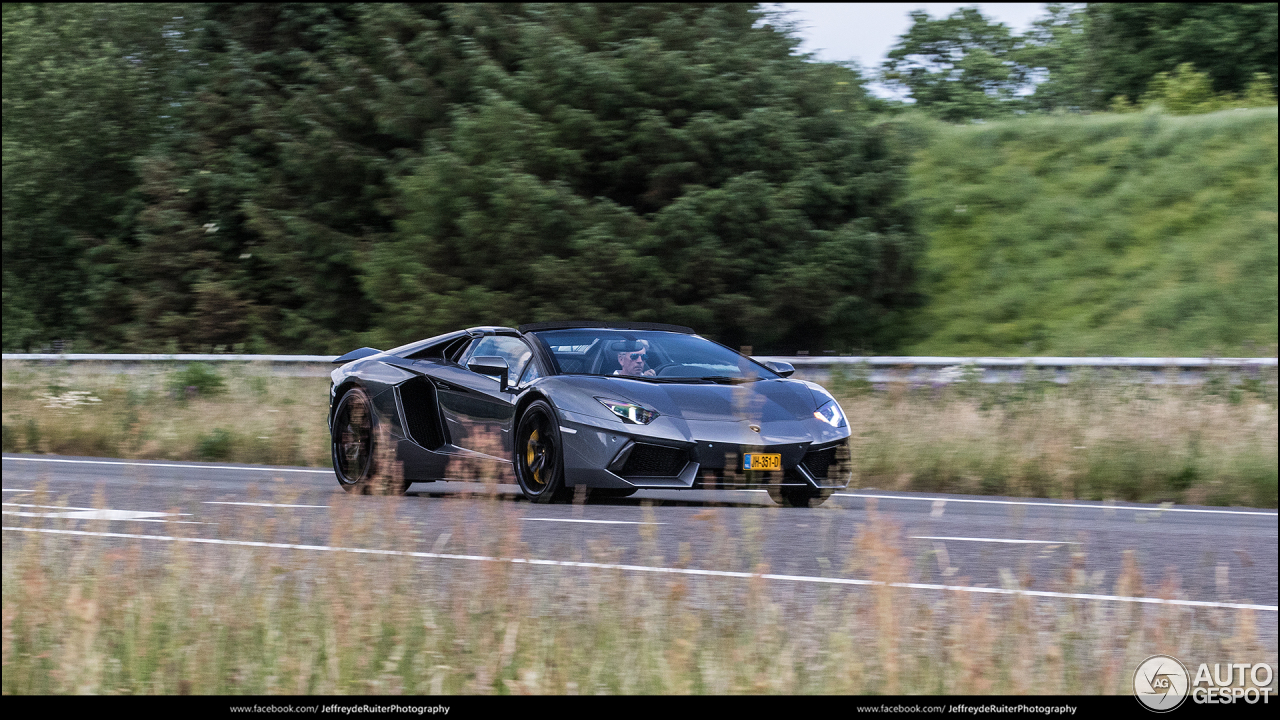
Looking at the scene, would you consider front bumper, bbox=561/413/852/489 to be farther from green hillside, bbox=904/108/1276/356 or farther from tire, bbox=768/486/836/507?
green hillside, bbox=904/108/1276/356

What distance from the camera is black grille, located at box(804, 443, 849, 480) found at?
1035 centimetres

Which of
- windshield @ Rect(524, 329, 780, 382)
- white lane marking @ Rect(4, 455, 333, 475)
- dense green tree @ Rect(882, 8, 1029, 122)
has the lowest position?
dense green tree @ Rect(882, 8, 1029, 122)

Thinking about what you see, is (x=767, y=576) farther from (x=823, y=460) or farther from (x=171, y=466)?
(x=171, y=466)

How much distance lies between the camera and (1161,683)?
191 inches

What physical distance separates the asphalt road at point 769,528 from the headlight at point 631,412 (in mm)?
680

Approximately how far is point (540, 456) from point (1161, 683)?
6.21m

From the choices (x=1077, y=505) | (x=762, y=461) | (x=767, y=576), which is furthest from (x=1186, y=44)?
(x=767, y=576)

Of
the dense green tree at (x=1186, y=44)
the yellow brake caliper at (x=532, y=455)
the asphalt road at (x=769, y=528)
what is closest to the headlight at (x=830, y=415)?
the asphalt road at (x=769, y=528)

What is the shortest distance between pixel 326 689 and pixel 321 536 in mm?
4399

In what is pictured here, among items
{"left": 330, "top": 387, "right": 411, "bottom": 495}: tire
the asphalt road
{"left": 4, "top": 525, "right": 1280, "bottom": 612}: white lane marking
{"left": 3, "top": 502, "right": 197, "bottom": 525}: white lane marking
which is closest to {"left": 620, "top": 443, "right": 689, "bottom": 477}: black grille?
the asphalt road

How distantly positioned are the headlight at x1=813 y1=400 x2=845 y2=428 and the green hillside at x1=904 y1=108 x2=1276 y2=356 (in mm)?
12874

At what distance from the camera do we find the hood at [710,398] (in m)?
10.2

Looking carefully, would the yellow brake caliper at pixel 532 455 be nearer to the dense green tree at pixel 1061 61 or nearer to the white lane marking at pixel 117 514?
the white lane marking at pixel 117 514

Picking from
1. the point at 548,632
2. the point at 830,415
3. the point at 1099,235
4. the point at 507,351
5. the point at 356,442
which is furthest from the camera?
the point at 1099,235
